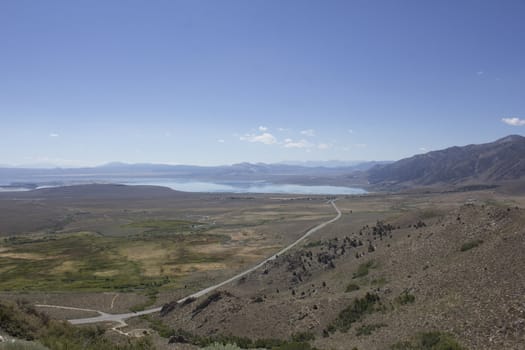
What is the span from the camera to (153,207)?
19188 centimetres

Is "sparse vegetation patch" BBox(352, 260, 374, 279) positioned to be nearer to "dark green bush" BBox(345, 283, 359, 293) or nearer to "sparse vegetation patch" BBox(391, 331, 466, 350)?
"dark green bush" BBox(345, 283, 359, 293)

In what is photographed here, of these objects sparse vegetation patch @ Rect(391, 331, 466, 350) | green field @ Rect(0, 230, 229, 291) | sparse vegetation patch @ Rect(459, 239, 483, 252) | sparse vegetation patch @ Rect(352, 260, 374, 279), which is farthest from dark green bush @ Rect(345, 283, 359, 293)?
green field @ Rect(0, 230, 229, 291)

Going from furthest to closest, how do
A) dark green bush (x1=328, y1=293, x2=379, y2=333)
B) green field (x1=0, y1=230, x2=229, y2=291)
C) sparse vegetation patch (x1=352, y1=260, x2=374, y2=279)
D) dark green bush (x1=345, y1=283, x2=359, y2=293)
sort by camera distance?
green field (x1=0, y1=230, x2=229, y2=291) < sparse vegetation patch (x1=352, y1=260, x2=374, y2=279) < dark green bush (x1=345, y1=283, x2=359, y2=293) < dark green bush (x1=328, y1=293, x2=379, y2=333)

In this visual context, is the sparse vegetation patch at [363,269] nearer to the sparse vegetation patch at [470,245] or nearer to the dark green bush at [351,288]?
the dark green bush at [351,288]

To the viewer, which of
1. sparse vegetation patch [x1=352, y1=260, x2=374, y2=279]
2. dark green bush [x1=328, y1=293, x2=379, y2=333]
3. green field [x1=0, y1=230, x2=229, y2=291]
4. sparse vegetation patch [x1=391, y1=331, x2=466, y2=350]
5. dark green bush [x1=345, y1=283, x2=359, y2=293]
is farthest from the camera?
green field [x1=0, y1=230, x2=229, y2=291]

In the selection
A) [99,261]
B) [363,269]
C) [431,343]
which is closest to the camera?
[431,343]

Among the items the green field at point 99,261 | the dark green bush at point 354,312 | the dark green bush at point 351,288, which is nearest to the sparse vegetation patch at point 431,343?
the dark green bush at point 354,312

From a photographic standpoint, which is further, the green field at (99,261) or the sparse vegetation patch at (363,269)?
the green field at (99,261)

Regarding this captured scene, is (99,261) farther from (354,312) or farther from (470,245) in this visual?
(470,245)

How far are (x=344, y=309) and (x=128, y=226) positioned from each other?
370 feet

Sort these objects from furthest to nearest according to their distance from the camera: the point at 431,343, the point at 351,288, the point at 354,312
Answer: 1. the point at 351,288
2. the point at 354,312
3. the point at 431,343

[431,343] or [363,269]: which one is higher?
[431,343]

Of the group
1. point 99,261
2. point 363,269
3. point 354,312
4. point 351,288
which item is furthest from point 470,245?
point 99,261

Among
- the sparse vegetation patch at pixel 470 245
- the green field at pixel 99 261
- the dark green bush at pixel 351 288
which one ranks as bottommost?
the green field at pixel 99 261
